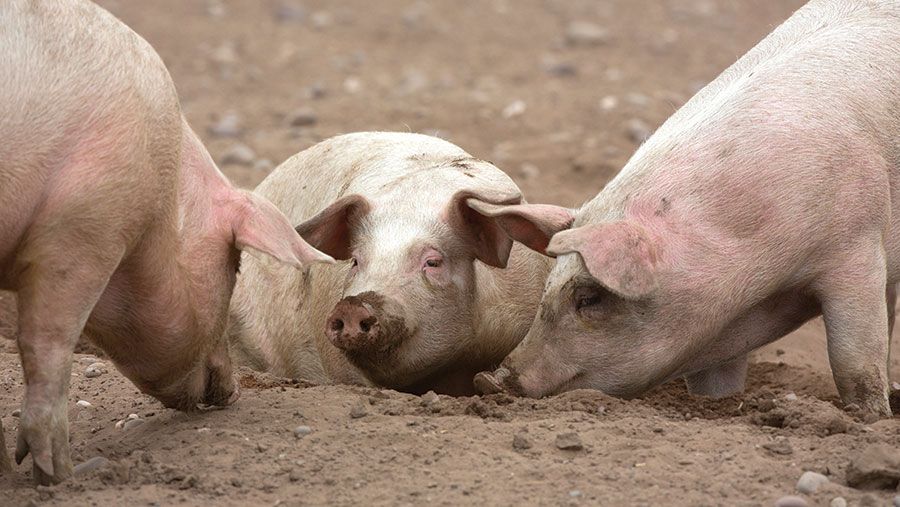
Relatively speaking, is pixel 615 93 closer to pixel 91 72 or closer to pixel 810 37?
pixel 810 37

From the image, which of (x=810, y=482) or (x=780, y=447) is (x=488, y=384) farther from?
(x=810, y=482)

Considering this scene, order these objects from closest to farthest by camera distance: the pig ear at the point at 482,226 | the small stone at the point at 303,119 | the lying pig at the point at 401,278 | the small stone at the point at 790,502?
1. the small stone at the point at 790,502
2. the lying pig at the point at 401,278
3. the pig ear at the point at 482,226
4. the small stone at the point at 303,119

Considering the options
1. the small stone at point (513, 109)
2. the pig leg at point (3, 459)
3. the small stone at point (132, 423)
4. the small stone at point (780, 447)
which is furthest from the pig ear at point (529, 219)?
the small stone at point (513, 109)

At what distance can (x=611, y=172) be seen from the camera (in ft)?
32.6

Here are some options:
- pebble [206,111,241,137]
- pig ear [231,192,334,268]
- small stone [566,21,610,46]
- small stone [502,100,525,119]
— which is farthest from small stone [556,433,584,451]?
small stone [566,21,610,46]

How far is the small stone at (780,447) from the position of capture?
14.0 ft

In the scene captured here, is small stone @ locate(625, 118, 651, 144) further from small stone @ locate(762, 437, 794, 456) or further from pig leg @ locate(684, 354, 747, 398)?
small stone @ locate(762, 437, 794, 456)

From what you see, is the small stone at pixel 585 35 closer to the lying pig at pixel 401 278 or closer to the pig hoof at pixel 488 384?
the lying pig at pixel 401 278

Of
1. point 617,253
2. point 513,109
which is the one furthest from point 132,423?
point 513,109

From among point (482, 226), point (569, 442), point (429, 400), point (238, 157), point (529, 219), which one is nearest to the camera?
point (569, 442)

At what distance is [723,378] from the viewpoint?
6.06 meters

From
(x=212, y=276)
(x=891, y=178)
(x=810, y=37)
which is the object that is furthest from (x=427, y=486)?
(x=810, y=37)

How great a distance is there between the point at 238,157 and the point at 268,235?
587 centimetres

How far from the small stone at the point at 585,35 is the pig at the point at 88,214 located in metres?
10.6
